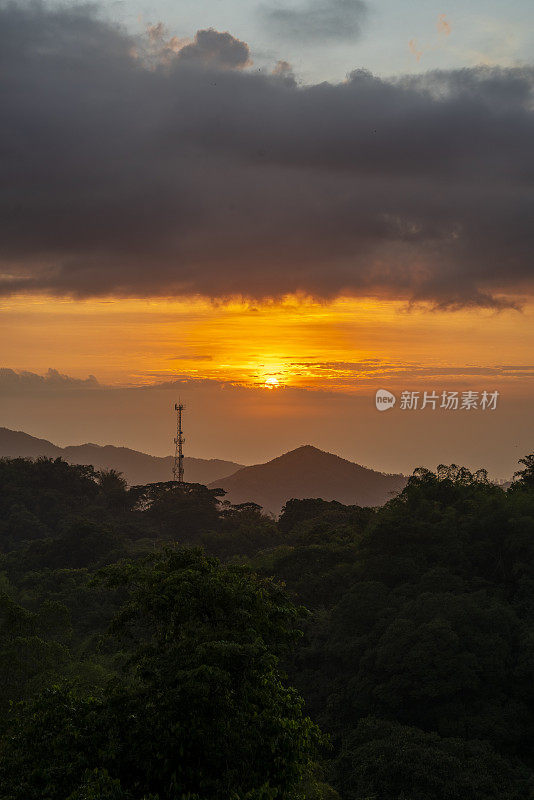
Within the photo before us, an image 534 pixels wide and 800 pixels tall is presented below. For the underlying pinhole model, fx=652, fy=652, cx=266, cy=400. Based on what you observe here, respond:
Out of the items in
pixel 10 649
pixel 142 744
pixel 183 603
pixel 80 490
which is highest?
pixel 183 603

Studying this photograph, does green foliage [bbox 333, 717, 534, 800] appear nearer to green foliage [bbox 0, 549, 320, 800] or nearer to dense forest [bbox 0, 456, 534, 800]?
dense forest [bbox 0, 456, 534, 800]

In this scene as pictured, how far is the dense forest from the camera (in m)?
13.6

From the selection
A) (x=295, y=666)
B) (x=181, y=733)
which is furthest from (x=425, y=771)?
(x=295, y=666)

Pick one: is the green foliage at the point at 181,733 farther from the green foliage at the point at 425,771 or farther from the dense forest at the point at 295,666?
the green foliage at the point at 425,771

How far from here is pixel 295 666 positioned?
35344 mm

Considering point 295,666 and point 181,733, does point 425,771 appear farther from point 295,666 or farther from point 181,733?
point 295,666

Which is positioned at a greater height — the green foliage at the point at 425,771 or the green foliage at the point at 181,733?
the green foliage at the point at 181,733

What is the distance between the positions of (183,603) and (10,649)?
8996 millimetres

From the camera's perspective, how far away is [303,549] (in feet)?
Result: 161

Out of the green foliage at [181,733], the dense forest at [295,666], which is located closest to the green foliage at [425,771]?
the dense forest at [295,666]

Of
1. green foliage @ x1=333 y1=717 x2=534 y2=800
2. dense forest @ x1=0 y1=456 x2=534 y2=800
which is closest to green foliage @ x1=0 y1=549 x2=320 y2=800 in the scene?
dense forest @ x1=0 y1=456 x2=534 y2=800

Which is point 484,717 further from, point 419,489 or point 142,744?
point 419,489

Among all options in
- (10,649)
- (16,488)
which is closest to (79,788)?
(10,649)

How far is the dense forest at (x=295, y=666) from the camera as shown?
13602mm
